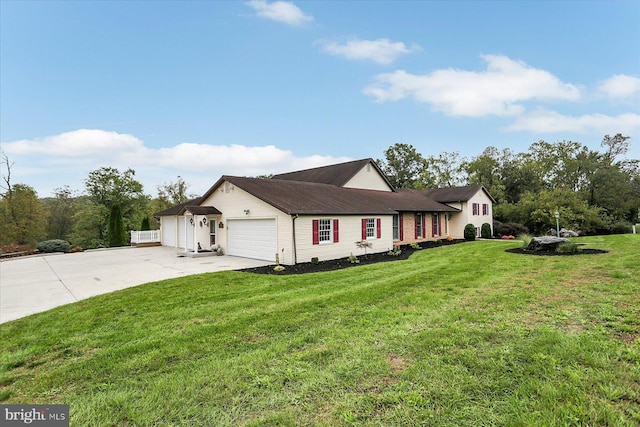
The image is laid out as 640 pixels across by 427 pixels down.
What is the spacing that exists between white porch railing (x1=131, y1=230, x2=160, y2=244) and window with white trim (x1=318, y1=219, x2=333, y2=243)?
1539 centimetres

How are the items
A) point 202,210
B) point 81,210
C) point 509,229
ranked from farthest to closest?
point 81,210 → point 509,229 → point 202,210

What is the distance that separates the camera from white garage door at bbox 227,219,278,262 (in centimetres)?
1317

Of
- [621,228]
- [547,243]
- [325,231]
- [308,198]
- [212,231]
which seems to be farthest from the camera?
→ [621,228]

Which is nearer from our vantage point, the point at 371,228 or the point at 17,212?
the point at 371,228

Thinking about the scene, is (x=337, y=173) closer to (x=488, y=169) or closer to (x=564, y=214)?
(x=564, y=214)

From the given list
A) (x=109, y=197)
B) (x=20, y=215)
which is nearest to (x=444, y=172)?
(x=109, y=197)

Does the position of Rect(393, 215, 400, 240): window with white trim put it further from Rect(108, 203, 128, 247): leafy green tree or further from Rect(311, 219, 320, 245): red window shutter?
Rect(108, 203, 128, 247): leafy green tree

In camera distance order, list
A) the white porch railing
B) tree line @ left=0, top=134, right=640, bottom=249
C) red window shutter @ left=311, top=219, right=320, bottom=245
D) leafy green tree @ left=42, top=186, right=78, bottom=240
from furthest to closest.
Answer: leafy green tree @ left=42, top=186, right=78, bottom=240
tree line @ left=0, top=134, right=640, bottom=249
the white porch railing
red window shutter @ left=311, top=219, right=320, bottom=245

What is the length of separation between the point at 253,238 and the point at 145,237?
1316 cm

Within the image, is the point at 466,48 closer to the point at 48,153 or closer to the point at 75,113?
the point at 75,113

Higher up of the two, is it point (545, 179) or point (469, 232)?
point (545, 179)

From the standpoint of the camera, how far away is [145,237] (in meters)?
22.8

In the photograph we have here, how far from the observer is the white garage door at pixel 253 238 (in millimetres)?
13172

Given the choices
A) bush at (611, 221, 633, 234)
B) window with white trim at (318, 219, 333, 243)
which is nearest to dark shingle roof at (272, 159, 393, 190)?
window with white trim at (318, 219, 333, 243)
